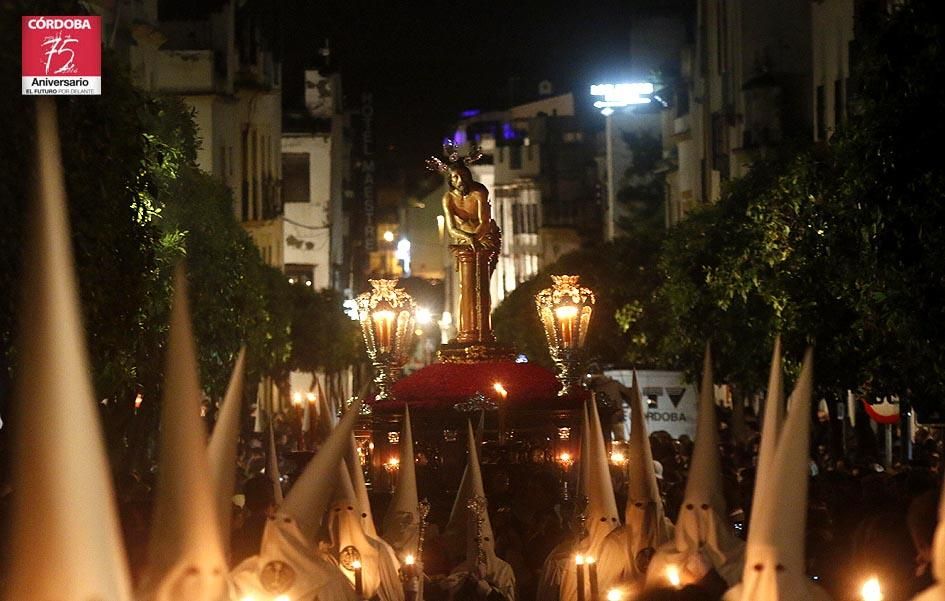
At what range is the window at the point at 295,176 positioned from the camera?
97750 millimetres

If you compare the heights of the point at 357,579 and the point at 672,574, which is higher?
the point at 672,574

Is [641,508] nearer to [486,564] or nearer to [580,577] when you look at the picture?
[580,577]

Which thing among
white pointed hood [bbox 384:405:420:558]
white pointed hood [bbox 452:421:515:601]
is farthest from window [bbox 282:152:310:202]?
white pointed hood [bbox 452:421:515:601]

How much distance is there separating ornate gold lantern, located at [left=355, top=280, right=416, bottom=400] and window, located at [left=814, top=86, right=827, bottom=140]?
1790 centimetres

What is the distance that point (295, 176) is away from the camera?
99562 millimetres

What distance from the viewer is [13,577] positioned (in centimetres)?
772

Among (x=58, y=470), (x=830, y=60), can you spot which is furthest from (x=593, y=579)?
(x=830, y=60)

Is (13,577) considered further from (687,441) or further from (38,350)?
(687,441)

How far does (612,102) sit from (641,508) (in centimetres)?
7800

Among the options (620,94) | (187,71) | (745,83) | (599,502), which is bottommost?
(599,502)

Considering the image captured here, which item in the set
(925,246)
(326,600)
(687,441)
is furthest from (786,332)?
(326,600)

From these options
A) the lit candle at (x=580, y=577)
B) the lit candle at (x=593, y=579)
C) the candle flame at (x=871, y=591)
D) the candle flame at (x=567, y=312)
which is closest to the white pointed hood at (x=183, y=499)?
the candle flame at (x=871, y=591)

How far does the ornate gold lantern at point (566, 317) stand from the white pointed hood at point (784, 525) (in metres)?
19.4

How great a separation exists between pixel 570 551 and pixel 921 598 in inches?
377
